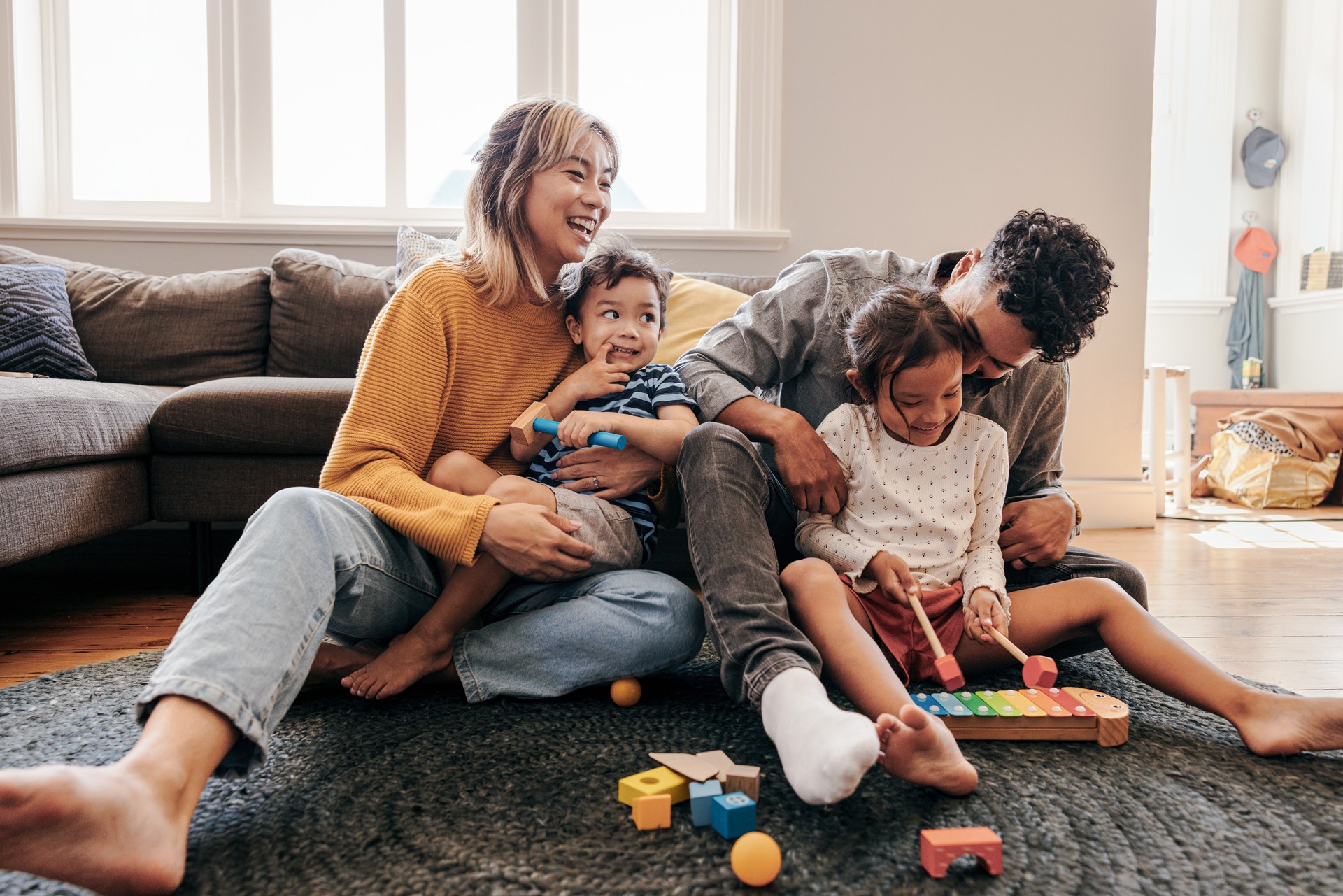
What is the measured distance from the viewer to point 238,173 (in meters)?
2.61

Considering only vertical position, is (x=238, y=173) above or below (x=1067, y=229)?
above

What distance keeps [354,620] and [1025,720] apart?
2.56ft

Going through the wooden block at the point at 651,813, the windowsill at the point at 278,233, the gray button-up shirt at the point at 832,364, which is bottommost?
the wooden block at the point at 651,813

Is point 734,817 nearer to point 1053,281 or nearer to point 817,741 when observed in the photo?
point 817,741

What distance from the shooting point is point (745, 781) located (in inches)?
32.1

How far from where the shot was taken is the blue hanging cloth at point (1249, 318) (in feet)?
14.1

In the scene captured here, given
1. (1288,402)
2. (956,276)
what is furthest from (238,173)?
(1288,402)

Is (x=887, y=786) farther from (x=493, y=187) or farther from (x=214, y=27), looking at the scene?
(x=214, y=27)

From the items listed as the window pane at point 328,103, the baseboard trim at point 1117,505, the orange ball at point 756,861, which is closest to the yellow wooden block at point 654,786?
the orange ball at point 756,861

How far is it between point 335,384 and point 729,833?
135 centimetres

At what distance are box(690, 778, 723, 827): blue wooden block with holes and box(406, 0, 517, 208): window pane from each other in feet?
7.54

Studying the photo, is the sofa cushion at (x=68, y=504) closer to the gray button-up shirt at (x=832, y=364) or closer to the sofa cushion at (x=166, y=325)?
the sofa cushion at (x=166, y=325)

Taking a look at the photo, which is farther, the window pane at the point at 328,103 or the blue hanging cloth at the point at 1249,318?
the blue hanging cloth at the point at 1249,318

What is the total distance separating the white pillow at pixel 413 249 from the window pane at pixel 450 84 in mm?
603
